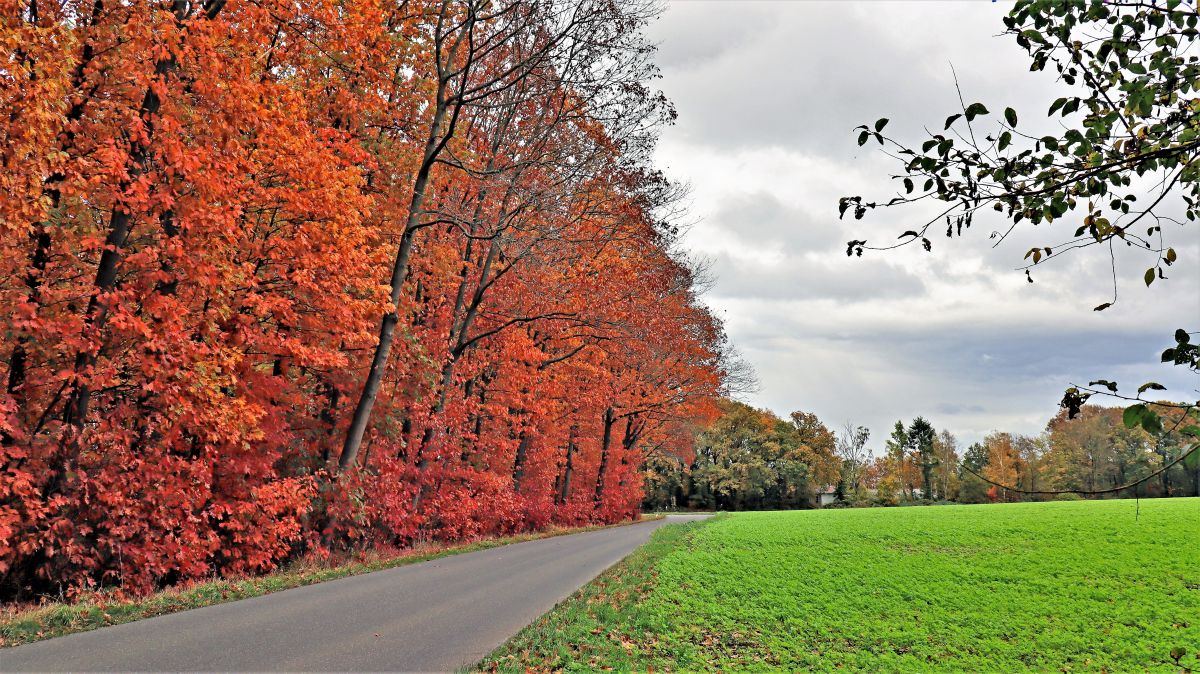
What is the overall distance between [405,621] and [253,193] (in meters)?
8.04

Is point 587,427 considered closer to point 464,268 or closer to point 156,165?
point 464,268

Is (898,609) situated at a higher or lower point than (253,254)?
lower

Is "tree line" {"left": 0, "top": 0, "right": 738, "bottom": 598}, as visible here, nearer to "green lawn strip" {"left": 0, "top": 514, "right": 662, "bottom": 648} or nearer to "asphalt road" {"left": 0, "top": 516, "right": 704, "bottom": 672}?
"green lawn strip" {"left": 0, "top": 514, "right": 662, "bottom": 648}

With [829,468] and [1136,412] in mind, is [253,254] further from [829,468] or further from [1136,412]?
[829,468]

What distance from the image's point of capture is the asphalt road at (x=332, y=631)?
655 centimetres

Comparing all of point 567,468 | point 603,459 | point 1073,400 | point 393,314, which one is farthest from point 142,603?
point 603,459

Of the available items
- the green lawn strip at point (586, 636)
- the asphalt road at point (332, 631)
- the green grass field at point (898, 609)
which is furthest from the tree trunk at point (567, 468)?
the green lawn strip at point (586, 636)

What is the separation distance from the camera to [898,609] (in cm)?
1085

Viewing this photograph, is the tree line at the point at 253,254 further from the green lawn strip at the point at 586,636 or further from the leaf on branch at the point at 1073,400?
the leaf on branch at the point at 1073,400

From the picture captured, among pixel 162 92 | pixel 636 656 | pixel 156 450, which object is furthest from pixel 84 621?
pixel 162 92

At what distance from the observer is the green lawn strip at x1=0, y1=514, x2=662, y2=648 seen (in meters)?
7.50

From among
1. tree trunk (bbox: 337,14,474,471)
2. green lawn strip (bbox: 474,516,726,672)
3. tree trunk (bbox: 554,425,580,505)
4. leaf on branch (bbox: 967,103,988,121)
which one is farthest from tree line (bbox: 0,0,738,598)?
tree trunk (bbox: 554,425,580,505)

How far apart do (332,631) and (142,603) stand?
3.22m

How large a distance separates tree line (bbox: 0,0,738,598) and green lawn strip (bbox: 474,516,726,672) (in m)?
5.95
